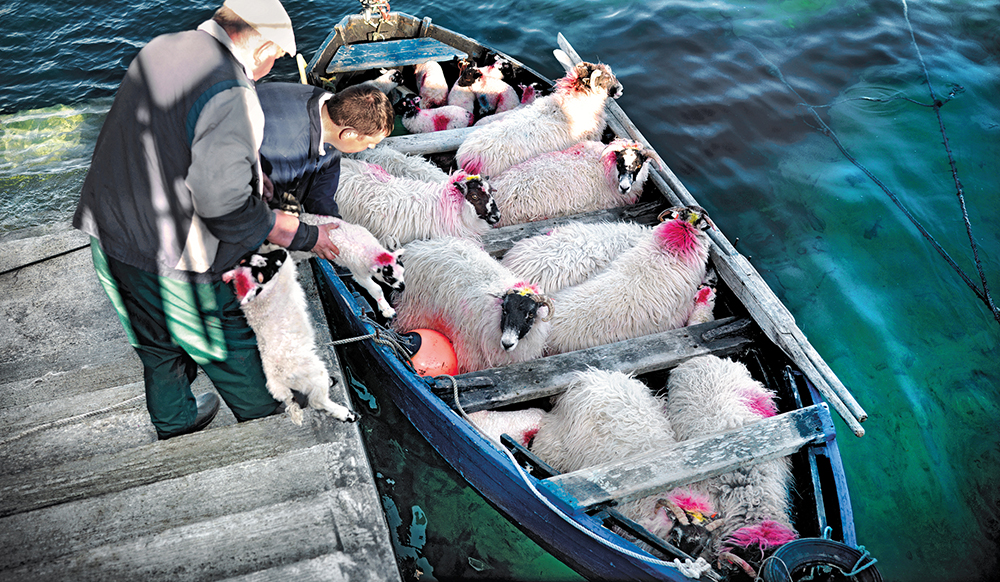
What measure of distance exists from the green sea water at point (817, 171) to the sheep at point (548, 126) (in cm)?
208

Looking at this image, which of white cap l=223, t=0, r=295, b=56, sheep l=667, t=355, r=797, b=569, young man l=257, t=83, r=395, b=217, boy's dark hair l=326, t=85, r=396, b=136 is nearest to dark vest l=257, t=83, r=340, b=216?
young man l=257, t=83, r=395, b=217

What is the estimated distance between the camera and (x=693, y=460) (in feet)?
9.92

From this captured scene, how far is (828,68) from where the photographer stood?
8555 mm

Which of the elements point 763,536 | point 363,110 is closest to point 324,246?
point 363,110

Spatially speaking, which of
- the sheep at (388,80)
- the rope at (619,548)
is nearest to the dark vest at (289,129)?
the rope at (619,548)

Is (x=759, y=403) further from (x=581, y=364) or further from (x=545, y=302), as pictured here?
(x=545, y=302)

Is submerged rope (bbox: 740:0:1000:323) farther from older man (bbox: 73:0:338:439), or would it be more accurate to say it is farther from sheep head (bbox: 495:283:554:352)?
older man (bbox: 73:0:338:439)

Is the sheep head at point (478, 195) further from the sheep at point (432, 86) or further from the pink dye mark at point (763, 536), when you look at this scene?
the pink dye mark at point (763, 536)

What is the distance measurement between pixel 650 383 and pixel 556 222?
160 centimetres

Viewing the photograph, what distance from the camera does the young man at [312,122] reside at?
2.74 metres

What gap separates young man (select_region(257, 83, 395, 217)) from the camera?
2.74m

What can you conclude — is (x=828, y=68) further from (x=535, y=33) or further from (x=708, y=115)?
(x=535, y=33)

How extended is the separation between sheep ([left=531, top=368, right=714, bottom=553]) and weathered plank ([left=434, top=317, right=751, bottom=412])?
12 centimetres

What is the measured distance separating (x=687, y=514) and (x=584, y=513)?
0.59 m
